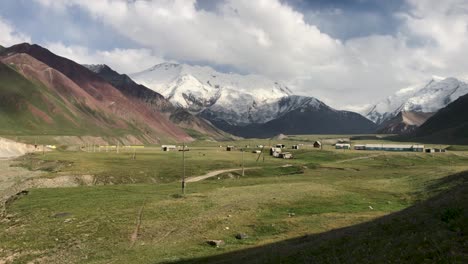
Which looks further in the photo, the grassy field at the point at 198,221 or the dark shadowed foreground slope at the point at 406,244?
the grassy field at the point at 198,221

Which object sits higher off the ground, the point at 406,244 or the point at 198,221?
the point at 406,244

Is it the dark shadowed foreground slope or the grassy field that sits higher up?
the dark shadowed foreground slope

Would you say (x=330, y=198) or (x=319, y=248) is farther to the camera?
(x=330, y=198)

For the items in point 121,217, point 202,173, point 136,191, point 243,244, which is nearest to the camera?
point 243,244

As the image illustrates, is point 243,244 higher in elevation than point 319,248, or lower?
lower

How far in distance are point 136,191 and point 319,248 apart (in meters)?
64.8

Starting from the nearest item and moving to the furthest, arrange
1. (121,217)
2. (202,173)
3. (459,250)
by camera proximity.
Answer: (459,250), (121,217), (202,173)

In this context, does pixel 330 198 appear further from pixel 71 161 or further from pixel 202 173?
pixel 71 161

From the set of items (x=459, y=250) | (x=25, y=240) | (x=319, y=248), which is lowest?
(x=25, y=240)

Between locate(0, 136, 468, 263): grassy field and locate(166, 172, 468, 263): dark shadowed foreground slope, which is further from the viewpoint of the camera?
locate(0, 136, 468, 263): grassy field

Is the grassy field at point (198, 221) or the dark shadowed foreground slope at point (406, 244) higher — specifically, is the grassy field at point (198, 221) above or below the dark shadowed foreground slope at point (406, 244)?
below

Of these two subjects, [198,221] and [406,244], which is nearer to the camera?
[406,244]

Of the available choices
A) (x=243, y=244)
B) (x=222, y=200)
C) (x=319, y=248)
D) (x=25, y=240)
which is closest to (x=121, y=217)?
(x=25, y=240)

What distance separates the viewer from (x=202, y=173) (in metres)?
134
